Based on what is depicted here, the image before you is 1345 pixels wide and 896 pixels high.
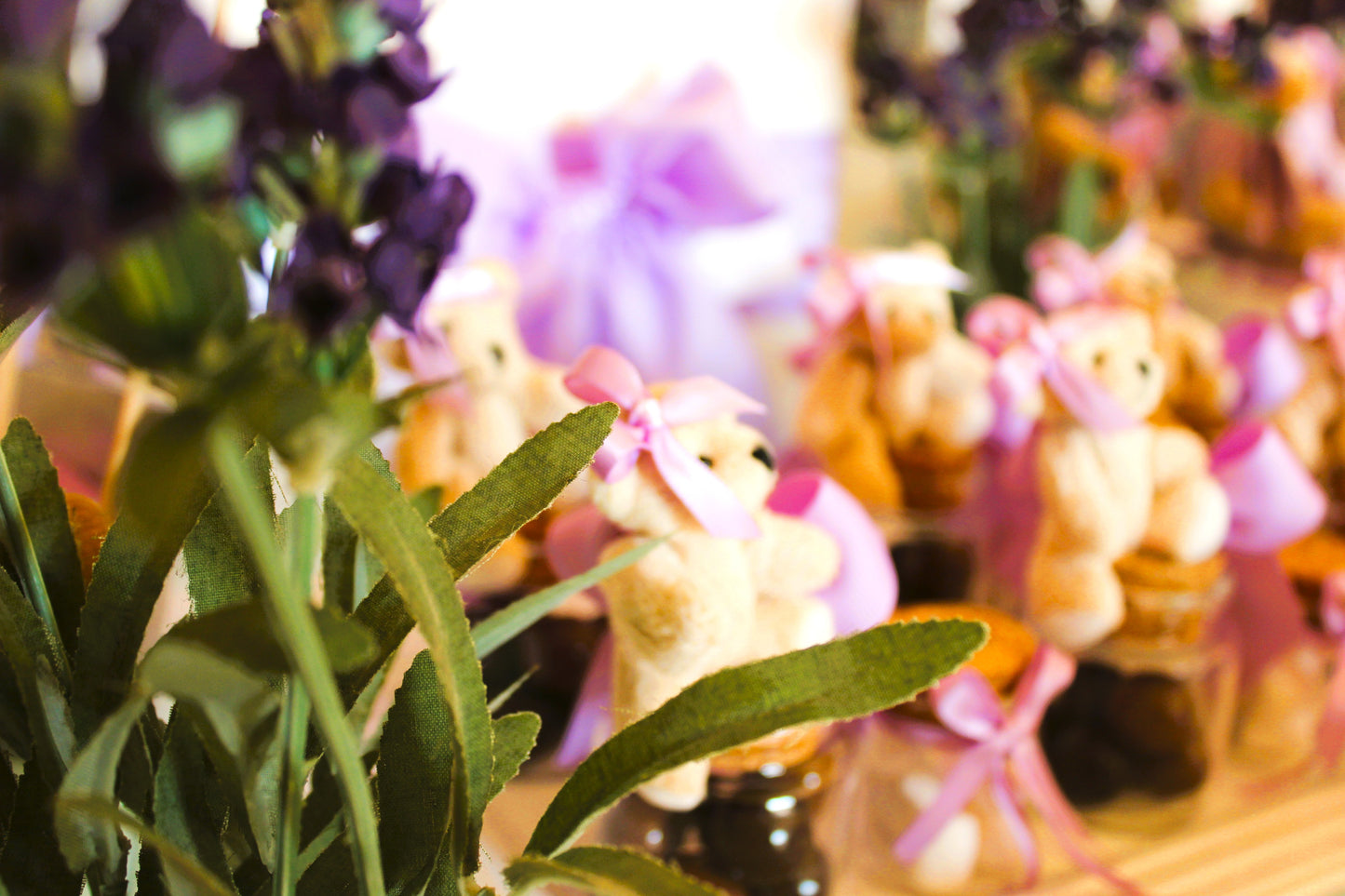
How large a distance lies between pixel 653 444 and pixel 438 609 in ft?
0.41

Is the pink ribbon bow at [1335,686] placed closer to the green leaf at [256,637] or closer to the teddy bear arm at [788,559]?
the teddy bear arm at [788,559]

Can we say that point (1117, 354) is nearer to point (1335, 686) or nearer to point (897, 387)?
point (897, 387)

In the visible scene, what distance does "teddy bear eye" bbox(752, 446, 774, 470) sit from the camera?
1.15ft

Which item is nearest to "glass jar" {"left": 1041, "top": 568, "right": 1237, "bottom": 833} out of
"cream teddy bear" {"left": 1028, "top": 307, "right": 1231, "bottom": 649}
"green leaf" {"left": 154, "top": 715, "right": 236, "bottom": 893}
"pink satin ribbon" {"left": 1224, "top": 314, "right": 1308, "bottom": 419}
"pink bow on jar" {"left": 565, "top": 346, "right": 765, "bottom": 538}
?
"cream teddy bear" {"left": 1028, "top": 307, "right": 1231, "bottom": 649}

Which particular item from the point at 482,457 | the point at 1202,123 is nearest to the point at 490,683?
the point at 482,457

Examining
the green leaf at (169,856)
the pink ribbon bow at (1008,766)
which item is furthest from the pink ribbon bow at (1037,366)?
the green leaf at (169,856)

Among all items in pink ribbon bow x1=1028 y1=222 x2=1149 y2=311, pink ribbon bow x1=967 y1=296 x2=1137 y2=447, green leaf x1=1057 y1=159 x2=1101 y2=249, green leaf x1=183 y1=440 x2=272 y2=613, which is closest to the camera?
green leaf x1=183 y1=440 x2=272 y2=613

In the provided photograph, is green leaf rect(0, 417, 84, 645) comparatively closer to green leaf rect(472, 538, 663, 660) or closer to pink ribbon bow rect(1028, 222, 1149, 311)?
green leaf rect(472, 538, 663, 660)

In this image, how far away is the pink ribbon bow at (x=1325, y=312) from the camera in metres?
0.60

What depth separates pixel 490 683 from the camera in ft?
1.60

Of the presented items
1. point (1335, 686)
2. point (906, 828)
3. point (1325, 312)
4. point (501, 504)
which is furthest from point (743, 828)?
point (1325, 312)

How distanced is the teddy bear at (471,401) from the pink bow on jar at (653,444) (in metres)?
0.13

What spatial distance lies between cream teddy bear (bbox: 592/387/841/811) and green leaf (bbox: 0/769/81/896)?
0.16 metres

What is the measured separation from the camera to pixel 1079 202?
2.50 feet
